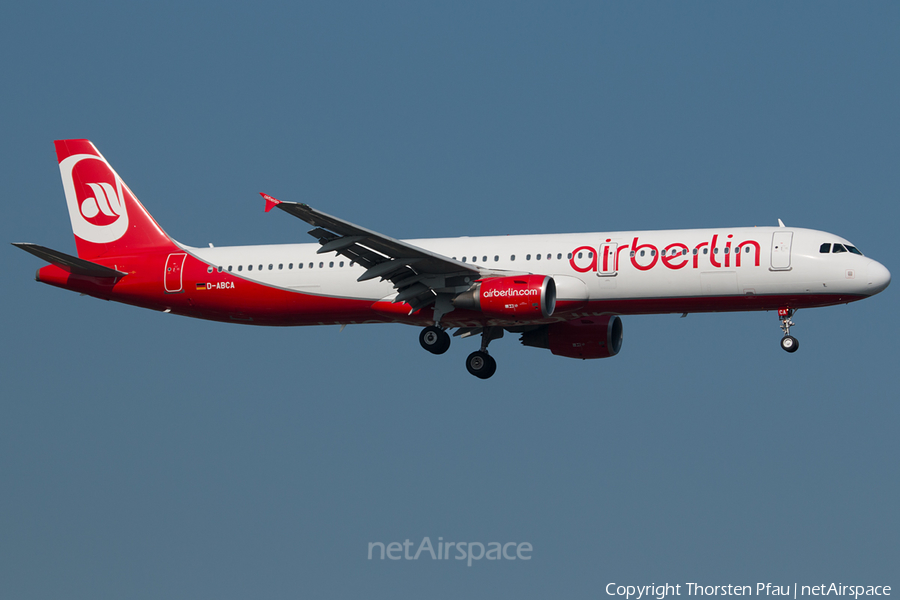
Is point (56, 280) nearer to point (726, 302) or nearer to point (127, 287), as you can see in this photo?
point (127, 287)

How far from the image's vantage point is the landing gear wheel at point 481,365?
1703 inches

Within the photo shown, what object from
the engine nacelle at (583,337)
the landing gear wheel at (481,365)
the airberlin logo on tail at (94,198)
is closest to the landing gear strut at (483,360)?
the landing gear wheel at (481,365)

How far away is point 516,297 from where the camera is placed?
124ft

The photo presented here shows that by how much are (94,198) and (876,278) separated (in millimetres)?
29063

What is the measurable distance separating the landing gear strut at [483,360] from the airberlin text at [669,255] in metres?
5.97

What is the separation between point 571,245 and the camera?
129ft

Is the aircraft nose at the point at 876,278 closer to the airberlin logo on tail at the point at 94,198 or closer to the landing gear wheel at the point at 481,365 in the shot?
the landing gear wheel at the point at 481,365

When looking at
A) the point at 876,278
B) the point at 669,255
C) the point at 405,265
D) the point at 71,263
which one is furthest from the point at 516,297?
the point at 71,263

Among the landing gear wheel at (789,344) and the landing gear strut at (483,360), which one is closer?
the landing gear wheel at (789,344)

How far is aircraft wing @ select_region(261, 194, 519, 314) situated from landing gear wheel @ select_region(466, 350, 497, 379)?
389cm

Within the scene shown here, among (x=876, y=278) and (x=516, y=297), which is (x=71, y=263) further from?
(x=876, y=278)

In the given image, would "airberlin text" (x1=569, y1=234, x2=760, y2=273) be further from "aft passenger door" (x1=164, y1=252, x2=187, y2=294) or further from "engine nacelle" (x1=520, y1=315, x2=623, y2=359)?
"aft passenger door" (x1=164, y1=252, x2=187, y2=294)

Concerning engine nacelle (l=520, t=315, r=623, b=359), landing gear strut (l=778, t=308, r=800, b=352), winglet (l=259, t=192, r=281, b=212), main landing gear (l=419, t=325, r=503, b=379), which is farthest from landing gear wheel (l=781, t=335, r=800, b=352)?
winglet (l=259, t=192, r=281, b=212)

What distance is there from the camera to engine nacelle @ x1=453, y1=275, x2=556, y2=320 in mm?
37656
